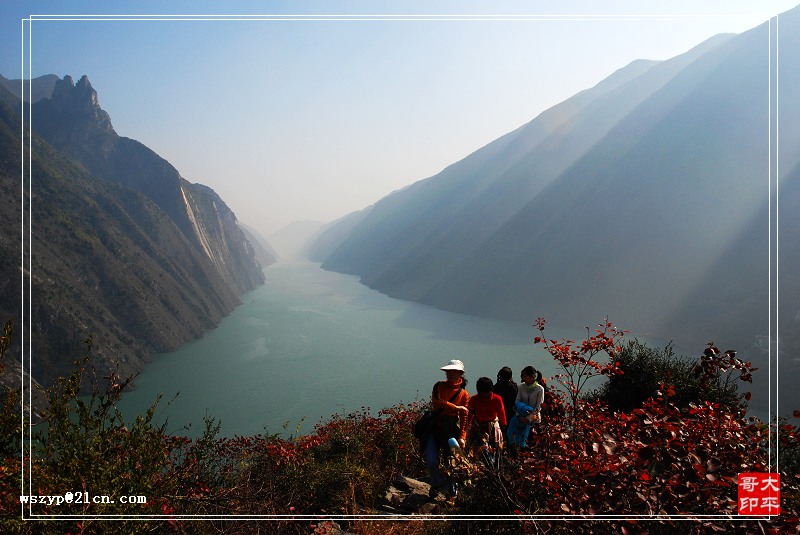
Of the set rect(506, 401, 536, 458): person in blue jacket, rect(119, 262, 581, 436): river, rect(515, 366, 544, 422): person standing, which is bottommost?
rect(119, 262, 581, 436): river

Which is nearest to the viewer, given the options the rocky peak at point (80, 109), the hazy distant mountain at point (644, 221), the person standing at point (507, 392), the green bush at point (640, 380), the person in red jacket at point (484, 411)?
the person in red jacket at point (484, 411)

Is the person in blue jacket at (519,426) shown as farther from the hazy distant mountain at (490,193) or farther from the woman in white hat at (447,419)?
the hazy distant mountain at (490,193)

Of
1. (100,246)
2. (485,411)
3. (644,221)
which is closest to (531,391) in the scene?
(485,411)

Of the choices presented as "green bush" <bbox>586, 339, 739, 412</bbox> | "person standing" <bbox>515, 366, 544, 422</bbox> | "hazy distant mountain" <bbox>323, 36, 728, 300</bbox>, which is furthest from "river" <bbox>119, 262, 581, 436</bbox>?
"hazy distant mountain" <bbox>323, 36, 728, 300</bbox>

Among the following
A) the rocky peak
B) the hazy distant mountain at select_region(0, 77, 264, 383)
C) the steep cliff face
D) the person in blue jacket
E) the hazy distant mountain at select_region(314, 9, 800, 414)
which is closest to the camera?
the person in blue jacket

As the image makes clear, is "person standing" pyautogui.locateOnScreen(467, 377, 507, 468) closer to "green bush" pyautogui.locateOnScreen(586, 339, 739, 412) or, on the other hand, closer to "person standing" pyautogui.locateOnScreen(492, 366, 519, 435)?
"person standing" pyautogui.locateOnScreen(492, 366, 519, 435)

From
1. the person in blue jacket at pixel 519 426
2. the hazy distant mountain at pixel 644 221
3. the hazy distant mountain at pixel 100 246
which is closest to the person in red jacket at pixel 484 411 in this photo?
the person in blue jacket at pixel 519 426

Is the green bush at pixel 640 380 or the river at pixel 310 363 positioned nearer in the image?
the green bush at pixel 640 380

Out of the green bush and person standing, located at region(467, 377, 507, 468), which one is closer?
person standing, located at region(467, 377, 507, 468)
